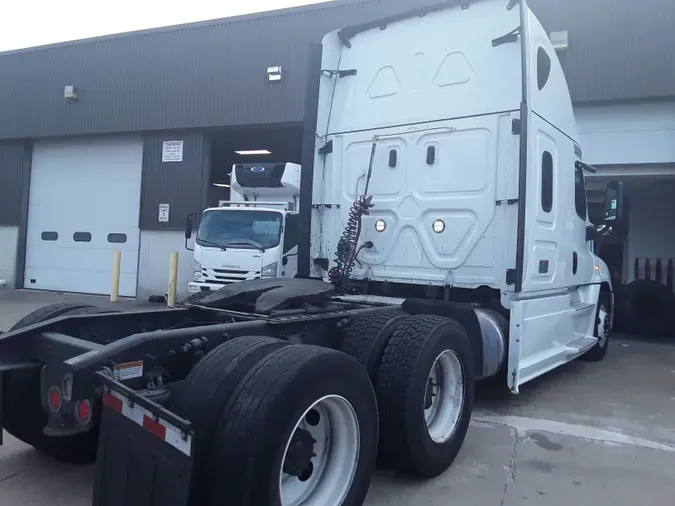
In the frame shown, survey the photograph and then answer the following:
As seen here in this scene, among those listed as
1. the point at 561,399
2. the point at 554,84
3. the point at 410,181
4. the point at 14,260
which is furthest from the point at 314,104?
the point at 14,260

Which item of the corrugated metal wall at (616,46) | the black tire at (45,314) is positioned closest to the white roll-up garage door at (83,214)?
the corrugated metal wall at (616,46)

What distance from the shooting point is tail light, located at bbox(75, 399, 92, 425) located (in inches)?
106

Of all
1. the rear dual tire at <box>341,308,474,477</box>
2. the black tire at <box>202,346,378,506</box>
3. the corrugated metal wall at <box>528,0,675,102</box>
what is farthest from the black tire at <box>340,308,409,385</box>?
the corrugated metal wall at <box>528,0,675,102</box>

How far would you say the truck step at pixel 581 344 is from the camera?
20.8ft

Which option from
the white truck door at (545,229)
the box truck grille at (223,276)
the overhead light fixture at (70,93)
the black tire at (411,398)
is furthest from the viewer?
the overhead light fixture at (70,93)

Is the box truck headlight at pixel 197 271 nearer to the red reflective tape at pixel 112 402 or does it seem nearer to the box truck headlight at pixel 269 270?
the box truck headlight at pixel 269 270

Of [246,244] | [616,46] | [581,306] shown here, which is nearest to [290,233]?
[246,244]

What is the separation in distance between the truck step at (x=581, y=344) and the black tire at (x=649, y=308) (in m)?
5.36

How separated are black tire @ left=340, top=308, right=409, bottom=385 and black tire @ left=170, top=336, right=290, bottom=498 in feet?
3.46

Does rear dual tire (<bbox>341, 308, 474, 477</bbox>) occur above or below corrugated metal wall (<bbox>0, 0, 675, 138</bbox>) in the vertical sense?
below

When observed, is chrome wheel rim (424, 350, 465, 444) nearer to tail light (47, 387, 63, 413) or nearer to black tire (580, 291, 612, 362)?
tail light (47, 387, 63, 413)

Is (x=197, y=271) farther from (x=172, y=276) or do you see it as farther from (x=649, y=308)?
(x=649, y=308)

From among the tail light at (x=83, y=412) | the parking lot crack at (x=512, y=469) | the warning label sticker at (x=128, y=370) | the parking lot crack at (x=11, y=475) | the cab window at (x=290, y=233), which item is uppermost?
the cab window at (x=290, y=233)

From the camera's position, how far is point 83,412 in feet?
Result: 8.89
